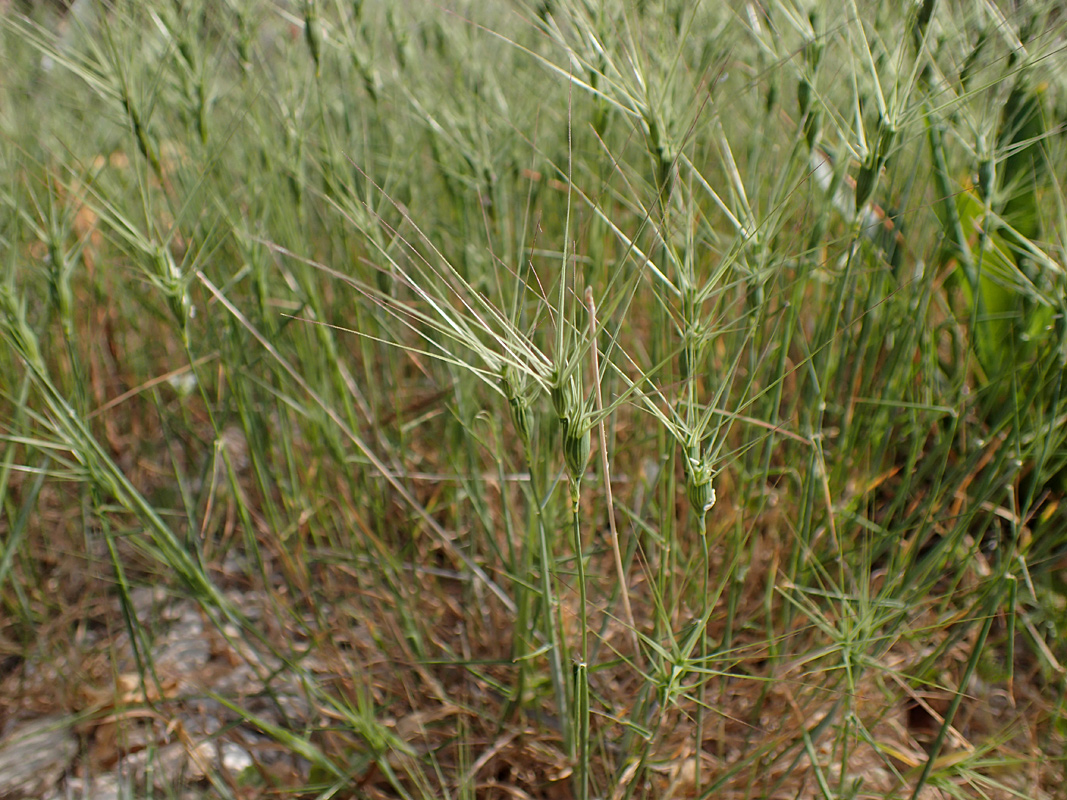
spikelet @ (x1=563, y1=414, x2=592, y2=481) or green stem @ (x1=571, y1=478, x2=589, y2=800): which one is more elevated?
spikelet @ (x1=563, y1=414, x2=592, y2=481)

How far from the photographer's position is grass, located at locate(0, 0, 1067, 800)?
73 centimetres

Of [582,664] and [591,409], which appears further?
[591,409]

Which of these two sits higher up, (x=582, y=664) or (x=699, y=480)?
(x=699, y=480)

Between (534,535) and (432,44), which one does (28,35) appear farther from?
(534,535)

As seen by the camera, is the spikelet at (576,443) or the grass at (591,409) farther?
the grass at (591,409)

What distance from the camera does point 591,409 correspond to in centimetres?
65

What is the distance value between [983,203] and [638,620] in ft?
1.96

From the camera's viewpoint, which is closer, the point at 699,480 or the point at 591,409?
the point at 699,480

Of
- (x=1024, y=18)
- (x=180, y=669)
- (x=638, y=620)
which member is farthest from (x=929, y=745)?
(x=180, y=669)

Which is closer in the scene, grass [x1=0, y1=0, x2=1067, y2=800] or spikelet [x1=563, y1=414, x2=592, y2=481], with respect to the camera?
spikelet [x1=563, y1=414, x2=592, y2=481]

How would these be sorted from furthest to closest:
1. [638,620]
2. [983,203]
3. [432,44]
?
[432,44] < [638,620] < [983,203]

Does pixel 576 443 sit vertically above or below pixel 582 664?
above

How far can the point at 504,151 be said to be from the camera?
95 cm

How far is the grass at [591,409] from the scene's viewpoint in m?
0.73
